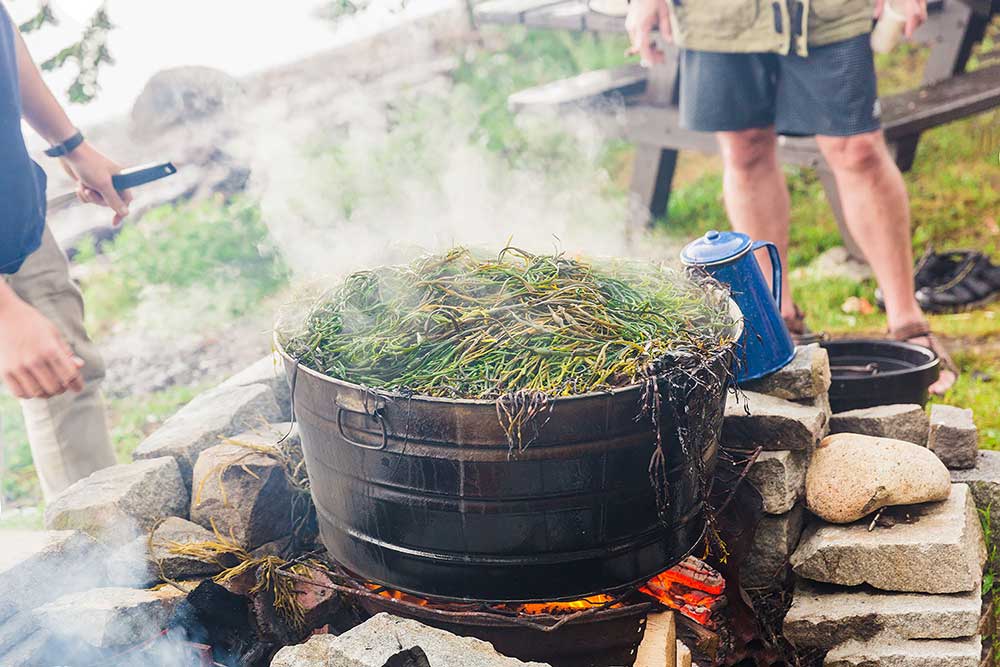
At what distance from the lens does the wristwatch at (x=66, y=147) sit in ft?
13.4

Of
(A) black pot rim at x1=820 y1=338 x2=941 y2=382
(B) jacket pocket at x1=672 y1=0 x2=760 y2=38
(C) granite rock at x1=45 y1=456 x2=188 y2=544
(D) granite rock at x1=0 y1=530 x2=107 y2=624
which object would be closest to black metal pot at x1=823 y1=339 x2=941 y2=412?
(A) black pot rim at x1=820 y1=338 x2=941 y2=382

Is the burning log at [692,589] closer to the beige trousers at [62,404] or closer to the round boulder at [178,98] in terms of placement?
the beige trousers at [62,404]

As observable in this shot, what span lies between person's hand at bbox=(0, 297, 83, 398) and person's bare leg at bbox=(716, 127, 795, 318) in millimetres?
3849

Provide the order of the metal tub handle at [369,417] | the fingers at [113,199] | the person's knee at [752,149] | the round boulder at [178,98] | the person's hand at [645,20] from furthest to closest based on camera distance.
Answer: the round boulder at [178,98]
the person's knee at [752,149]
the person's hand at [645,20]
the fingers at [113,199]
the metal tub handle at [369,417]

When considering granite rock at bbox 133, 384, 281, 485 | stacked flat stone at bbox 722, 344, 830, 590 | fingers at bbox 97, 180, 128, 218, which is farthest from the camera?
fingers at bbox 97, 180, 128, 218

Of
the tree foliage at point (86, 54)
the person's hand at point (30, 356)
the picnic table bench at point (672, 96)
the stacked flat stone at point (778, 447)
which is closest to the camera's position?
the person's hand at point (30, 356)

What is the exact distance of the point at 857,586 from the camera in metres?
3.59

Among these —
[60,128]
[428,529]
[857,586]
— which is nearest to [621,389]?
[428,529]

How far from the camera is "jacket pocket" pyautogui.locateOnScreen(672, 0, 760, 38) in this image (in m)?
4.99

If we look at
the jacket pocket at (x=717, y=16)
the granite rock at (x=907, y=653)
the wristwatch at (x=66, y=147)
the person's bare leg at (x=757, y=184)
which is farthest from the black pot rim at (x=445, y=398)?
the person's bare leg at (x=757, y=184)

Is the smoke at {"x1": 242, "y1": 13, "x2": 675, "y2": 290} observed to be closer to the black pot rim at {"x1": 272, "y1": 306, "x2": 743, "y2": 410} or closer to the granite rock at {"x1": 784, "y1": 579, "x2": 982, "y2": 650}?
the black pot rim at {"x1": 272, "y1": 306, "x2": 743, "y2": 410}

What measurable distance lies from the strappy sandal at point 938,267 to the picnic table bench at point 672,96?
486 millimetres

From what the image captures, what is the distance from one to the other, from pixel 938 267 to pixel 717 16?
282 centimetres

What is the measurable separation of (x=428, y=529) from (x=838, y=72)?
11.0ft
